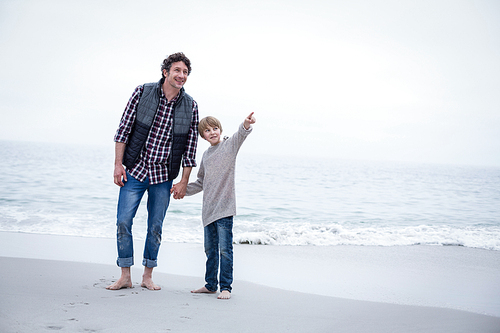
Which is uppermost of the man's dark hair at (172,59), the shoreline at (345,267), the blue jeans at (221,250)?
the man's dark hair at (172,59)

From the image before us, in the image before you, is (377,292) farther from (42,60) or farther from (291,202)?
(42,60)

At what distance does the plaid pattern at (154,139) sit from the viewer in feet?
9.31

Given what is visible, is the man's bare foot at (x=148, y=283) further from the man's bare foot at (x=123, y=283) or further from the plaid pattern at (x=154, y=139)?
the plaid pattern at (x=154, y=139)

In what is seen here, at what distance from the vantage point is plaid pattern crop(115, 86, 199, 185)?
2.84 metres

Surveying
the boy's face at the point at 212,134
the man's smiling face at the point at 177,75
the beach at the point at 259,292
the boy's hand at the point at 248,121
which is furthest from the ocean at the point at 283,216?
the man's smiling face at the point at 177,75

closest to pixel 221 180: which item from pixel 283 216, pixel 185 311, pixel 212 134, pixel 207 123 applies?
pixel 212 134

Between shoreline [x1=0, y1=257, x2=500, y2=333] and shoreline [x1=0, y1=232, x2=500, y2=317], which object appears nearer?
shoreline [x1=0, y1=257, x2=500, y2=333]

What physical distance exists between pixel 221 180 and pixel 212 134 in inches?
16.0

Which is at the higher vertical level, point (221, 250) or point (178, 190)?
point (178, 190)

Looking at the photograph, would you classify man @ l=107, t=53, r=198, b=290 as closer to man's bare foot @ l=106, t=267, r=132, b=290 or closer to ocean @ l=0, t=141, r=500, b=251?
man's bare foot @ l=106, t=267, r=132, b=290

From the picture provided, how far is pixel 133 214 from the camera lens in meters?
2.86

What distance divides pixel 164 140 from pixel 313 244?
3.90 meters

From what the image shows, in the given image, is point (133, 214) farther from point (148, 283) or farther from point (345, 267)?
point (345, 267)

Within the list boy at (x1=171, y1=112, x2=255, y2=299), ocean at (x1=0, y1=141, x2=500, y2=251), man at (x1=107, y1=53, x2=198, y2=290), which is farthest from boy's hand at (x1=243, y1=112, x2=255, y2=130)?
ocean at (x1=0, y1=141, x2=500, y2=251)
